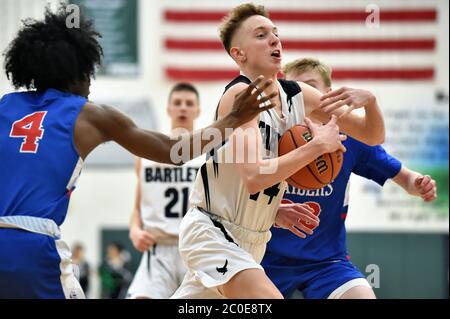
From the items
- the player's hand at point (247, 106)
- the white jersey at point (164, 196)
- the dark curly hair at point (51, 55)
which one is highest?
the dark curly hair at point (51, 55)

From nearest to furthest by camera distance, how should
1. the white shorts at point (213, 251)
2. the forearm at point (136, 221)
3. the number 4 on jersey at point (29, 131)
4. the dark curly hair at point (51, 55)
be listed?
the number 4 on jersey at point (29, 131), the dark curly hair at point (51, 55), the white shorts at point (213, 251), the forearm at point (136, 221)

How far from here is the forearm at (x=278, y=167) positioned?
476cm

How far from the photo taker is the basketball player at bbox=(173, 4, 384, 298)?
4.80 meters

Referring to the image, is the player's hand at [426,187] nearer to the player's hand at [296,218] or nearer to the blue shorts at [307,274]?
the blue shorts at [307,274]

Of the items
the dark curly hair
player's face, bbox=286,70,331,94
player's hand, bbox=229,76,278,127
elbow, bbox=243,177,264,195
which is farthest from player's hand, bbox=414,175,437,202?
the dark curly hair

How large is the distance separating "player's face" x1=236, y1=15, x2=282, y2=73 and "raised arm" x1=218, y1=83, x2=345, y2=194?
565mm

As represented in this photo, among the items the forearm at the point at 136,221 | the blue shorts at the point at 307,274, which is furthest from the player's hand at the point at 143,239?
the blue shorts at the point at 307,274

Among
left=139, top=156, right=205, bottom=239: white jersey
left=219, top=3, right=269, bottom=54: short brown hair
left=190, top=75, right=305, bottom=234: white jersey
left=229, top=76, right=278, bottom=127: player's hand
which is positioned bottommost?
left=139, top=156, right=205, bottom=239: white jersey

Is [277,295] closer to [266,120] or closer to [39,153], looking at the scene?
[266,120]

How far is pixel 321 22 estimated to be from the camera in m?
16.0

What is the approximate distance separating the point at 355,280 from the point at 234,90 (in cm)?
161

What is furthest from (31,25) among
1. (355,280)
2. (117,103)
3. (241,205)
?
(117,103)

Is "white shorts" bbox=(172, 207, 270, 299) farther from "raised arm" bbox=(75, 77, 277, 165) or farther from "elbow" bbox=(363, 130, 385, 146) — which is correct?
"elbow" bbox=(363, 130, 385, 146)

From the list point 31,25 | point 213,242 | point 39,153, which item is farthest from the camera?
point 213,242
